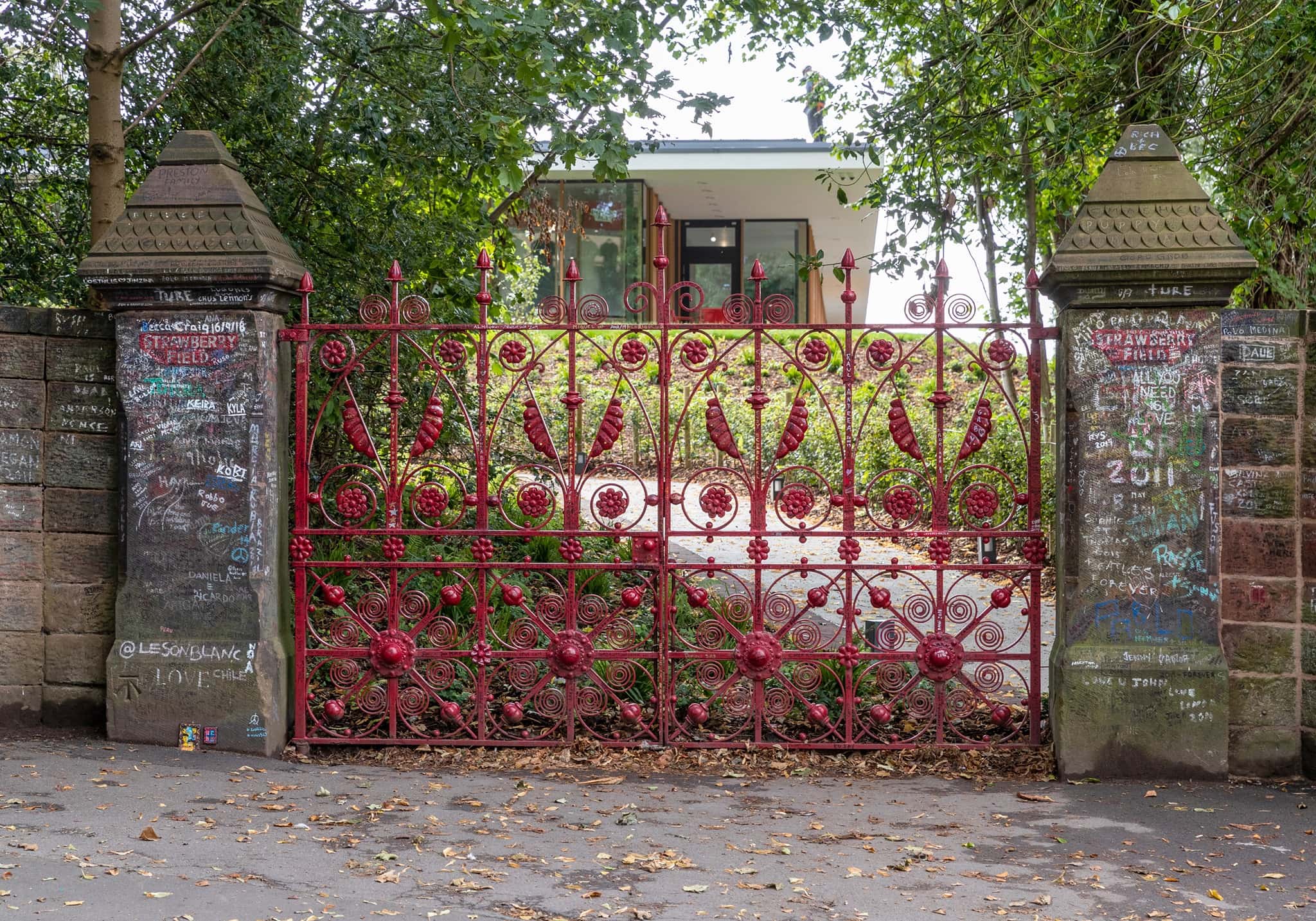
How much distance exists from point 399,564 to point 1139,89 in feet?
18.4

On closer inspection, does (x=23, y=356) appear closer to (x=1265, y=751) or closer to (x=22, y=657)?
(x=22, y=657)

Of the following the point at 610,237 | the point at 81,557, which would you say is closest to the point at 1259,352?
the point at 81,557

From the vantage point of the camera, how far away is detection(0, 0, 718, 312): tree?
23.5ft

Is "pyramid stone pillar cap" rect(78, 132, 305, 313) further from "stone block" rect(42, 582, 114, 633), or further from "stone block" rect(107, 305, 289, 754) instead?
"stone block" rect(42, 582, 114, 633)

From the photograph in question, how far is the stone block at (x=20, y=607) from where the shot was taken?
588cm

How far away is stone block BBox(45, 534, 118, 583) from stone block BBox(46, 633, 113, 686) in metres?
0.29

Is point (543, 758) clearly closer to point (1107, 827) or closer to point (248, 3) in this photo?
point (1107, 827)

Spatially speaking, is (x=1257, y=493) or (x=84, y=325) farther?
(x=84, y=325)

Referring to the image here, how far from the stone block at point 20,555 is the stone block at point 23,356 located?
0.77 m

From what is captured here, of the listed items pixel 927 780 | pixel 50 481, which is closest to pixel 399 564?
pixel 50 481

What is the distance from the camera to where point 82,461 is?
19.2 feet

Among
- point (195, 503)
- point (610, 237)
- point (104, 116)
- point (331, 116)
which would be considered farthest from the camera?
point (610, 237)

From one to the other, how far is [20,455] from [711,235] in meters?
19.4

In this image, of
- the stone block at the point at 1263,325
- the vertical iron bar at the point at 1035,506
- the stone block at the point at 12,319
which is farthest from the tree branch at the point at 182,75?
the stone block at the point at 1263,325
